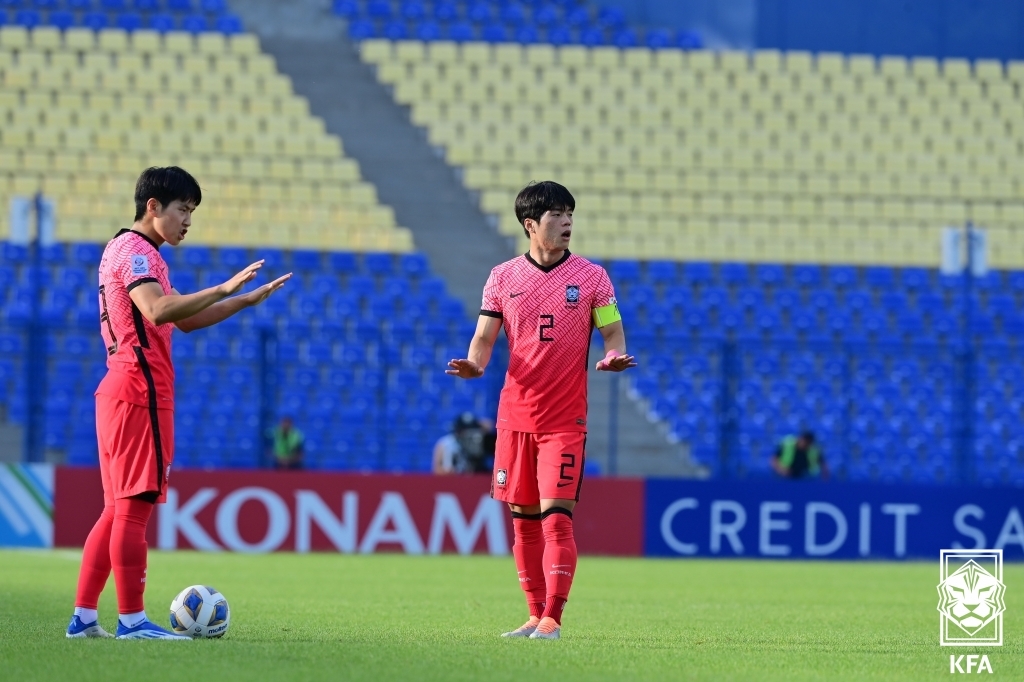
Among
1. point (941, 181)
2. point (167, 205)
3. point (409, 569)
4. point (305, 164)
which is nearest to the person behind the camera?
point (167, 205)

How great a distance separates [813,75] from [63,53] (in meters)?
12.3

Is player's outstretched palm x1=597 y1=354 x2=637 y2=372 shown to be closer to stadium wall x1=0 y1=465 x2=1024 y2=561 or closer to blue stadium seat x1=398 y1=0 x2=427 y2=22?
stadium wall x1=0 y1=465 x2=1024 y2=561

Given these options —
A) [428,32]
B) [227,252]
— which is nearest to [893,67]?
[428,32]

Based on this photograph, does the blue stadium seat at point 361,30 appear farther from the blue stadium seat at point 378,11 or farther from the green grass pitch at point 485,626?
the green grass pitch at point 485,626

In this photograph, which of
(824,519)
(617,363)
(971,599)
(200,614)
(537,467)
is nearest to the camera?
(200,614)

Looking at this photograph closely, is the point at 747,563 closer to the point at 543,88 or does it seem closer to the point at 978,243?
the point at 978,243

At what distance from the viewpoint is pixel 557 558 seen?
Answer: 7.34 meters

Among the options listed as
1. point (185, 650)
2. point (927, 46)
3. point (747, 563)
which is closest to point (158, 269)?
point (185, 650)

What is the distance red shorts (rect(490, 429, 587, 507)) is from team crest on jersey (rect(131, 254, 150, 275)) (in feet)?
5.98

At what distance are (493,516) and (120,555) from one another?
10.1m

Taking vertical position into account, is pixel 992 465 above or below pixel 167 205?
above

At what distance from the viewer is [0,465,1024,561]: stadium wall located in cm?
1630

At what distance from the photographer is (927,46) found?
2889cm

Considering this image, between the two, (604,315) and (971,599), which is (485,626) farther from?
(971,599)
